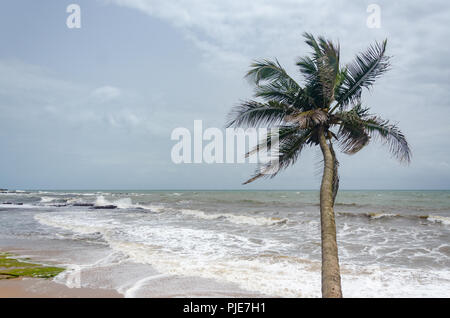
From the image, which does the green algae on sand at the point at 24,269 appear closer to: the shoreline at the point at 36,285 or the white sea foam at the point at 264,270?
the shoreline at the point at 36,285

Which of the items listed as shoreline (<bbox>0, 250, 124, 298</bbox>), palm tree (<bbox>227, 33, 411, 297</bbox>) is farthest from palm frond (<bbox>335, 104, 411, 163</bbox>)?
shoreline (<bbox>0, 250, 124, 298</bbox>)

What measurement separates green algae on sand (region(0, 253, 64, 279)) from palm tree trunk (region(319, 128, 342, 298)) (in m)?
7.28

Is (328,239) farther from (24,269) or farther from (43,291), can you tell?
(24,269)

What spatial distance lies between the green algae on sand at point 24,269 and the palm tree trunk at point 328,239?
7.28 m

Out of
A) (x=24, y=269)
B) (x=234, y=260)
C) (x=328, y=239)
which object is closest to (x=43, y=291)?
(x=24, y=269)

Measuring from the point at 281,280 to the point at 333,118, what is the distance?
4662mm

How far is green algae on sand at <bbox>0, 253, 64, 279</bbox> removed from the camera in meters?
8.77

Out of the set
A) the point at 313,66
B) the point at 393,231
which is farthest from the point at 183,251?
the point at 393,231

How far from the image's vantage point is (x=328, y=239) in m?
5.95

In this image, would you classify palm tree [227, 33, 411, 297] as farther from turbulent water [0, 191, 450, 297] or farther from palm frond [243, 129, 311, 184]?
turbulent water [0, 191, 450, 297]

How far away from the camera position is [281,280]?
893cm

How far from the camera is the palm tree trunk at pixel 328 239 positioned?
543cm

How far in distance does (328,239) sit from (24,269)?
28.4 ft
